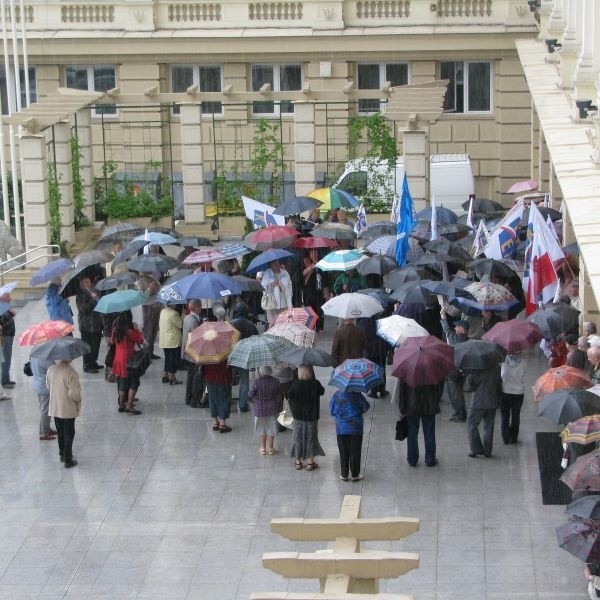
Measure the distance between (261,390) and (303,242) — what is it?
6.49 meters

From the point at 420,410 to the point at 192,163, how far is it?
614 inches

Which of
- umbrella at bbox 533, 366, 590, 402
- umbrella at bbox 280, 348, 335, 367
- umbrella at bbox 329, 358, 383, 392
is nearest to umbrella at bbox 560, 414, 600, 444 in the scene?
umbrella at bbox 533, 366, 590, 402

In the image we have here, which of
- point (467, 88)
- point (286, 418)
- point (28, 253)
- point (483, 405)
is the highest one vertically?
point (467, 88)

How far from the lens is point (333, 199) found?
28.5 m

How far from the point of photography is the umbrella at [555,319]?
19.4m

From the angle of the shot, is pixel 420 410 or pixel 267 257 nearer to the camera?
pixel 420 410

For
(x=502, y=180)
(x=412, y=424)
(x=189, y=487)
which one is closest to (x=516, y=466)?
(x=412, y=424)

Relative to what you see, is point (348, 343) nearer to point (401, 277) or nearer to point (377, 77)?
point (401, 277)

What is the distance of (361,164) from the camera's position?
110 feet

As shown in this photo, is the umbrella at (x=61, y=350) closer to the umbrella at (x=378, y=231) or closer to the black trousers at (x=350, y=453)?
the black trousers at (x=350, y=453)

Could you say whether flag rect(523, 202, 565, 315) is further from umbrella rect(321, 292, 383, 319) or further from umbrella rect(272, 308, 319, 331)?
umbrella rect(272, 308, 319, 331)

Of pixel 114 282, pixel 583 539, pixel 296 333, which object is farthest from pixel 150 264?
pixel 583 539

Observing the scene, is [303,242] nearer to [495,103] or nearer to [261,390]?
[261,390]

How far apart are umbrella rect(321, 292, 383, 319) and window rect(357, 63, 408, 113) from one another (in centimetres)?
1794
